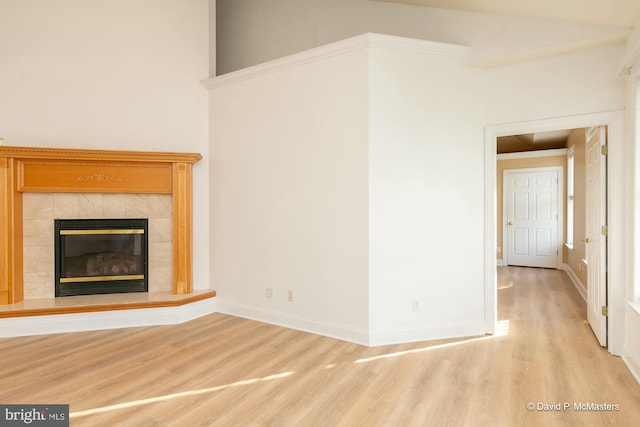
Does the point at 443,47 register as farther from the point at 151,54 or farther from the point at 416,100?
the point at 151,54

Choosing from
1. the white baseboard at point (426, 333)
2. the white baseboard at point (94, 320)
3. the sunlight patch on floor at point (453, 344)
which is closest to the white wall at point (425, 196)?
the white baseboard at point (426, 333)

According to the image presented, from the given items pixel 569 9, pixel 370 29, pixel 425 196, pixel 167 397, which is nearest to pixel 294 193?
pixel 425 196

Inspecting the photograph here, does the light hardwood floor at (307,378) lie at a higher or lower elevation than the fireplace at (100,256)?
lower

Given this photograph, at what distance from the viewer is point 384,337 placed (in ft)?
11.9

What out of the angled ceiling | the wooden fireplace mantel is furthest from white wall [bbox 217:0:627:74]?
the wooden fireplace mantel

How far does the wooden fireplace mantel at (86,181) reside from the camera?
4.07 meters

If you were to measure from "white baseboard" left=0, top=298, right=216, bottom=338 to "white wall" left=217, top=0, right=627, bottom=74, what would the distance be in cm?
326

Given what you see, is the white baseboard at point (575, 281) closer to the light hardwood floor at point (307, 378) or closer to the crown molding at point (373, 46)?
the light hardwood floor at point (307, 378)

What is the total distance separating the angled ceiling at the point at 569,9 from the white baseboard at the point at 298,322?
3.13m

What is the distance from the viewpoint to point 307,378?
9.46 ft

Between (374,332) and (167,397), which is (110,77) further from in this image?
(374,332)

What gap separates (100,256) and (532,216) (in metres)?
8.03

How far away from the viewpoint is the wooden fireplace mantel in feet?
13.4

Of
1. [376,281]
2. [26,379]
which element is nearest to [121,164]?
[26,379]
